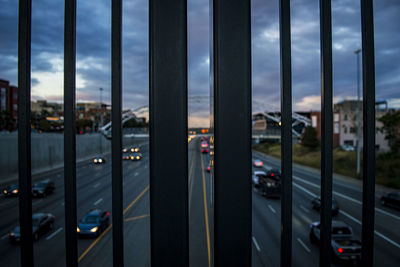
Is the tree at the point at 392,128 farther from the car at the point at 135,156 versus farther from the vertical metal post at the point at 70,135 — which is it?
the vertical metal post at the point at 70,135

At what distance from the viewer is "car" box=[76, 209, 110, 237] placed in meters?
4.32

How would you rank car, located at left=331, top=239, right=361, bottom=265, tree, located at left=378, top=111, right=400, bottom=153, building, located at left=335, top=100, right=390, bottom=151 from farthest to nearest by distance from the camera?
building, located at left=335, top=100, right=390, bottom=151, tree, located at left=378, top=111, right=400, bottom=153, car, located at left=331, top=239, right=361, bottom=265

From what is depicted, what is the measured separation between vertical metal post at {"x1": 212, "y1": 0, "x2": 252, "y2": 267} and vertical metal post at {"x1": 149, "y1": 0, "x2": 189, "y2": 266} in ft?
0.40

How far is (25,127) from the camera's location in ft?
2.22

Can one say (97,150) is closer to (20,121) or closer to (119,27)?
(20,121)

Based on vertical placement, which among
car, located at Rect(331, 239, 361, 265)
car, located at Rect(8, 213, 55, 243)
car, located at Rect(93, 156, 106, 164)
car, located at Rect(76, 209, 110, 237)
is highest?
car, located at Rect(93, 156, 106, 164)

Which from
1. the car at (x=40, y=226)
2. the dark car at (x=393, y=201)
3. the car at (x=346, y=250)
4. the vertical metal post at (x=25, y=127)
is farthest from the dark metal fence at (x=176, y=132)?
the dark car at (x=393, y=201)

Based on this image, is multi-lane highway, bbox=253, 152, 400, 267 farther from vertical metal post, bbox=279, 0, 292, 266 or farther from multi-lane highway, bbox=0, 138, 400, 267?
vertical metal post, bbox=279, 0, 292, 266

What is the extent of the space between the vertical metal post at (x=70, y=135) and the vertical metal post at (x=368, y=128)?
1054 mm

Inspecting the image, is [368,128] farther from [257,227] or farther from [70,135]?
[257,227]

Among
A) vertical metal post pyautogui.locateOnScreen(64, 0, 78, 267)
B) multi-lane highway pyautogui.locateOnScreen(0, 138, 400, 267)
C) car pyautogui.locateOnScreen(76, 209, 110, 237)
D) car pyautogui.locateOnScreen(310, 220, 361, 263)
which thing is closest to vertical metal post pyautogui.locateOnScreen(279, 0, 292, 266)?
multi-lane highway pyautogui.locateOnScreen(0, 138, 400, 267)

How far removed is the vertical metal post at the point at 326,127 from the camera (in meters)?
0.70

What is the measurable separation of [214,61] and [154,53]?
21 cm

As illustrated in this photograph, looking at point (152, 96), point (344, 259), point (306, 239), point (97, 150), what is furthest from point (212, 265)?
point (306, 239)
